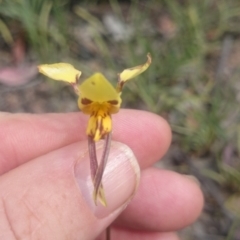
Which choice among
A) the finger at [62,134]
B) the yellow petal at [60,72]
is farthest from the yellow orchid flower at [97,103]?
the finger at [62,134]

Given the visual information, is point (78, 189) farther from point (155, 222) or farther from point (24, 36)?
point (24, 36)

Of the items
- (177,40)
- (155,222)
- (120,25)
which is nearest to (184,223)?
(155,222)

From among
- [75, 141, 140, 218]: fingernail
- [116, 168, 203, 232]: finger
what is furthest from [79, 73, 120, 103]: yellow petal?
[116, 168, 203, 232]: finger

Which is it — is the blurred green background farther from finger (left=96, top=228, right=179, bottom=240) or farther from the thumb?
the thumb

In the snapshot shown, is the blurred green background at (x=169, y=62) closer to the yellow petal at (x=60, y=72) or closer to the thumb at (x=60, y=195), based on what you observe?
the thumb at (x=60, y=195)

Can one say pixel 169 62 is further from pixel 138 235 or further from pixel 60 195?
pixel 60 195

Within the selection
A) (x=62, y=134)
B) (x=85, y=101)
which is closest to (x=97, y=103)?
(x=85, y=101)

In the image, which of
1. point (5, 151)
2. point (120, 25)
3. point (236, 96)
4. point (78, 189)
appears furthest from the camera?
point (120, 25)
